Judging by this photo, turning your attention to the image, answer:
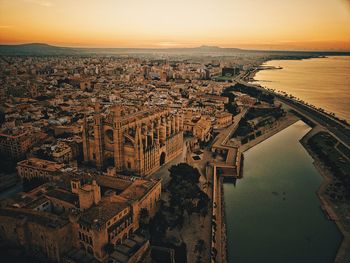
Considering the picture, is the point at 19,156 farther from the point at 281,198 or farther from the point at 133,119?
the point at 281,198

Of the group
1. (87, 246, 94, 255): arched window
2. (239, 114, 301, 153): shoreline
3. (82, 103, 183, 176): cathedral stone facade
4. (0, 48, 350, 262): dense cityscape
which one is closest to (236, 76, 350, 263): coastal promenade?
(0, 48, 350, 262): dense cityscape

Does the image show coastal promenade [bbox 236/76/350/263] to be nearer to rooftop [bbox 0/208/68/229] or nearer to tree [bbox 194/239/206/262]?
tree [bbox 194/239/206/262]

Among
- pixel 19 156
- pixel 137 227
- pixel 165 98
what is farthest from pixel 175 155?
pixel 165 98

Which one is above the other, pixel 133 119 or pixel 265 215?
pixel 133 119

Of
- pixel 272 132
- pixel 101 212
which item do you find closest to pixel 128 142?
pixel 101 212

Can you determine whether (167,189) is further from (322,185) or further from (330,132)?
(330,132)

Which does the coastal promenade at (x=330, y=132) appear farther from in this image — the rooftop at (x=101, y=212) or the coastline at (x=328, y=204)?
the rooftop at (x=101, y=212)
